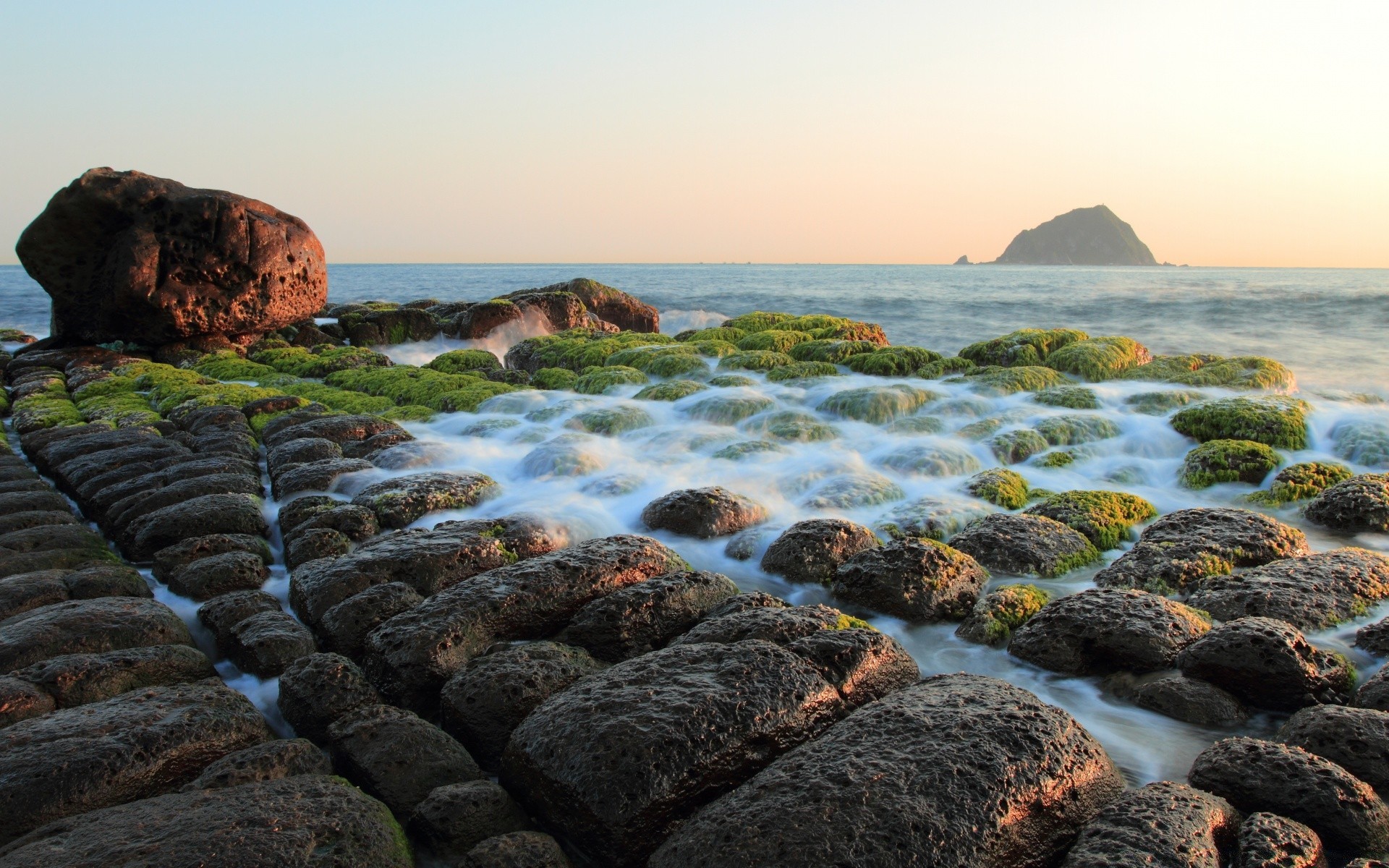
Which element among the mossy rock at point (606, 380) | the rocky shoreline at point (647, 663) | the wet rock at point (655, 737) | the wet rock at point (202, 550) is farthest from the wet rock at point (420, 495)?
the mossy rock at point (606, 380)

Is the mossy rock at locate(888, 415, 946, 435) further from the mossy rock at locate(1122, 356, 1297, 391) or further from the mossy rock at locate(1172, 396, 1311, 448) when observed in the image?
the mossy rock at locate(1122, 356, 1297, 391)

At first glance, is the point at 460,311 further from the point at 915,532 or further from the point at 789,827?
the point at 789,827

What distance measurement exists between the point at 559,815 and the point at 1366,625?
15.9 feet

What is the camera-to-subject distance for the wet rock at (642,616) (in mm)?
4828

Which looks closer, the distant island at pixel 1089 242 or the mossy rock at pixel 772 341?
the mossy rock at pixel 772 341

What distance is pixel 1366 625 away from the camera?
5102mm

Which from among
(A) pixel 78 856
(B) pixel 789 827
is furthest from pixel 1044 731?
(A) pixel 78 856

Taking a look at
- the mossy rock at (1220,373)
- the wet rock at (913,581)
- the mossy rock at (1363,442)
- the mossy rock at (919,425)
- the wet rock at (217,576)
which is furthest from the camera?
the mossy rock at (1220,373)

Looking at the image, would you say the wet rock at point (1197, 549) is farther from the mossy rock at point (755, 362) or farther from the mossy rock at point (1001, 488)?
the mossy rock at point (755, 362)

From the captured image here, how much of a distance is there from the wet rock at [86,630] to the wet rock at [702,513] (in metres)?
3.51

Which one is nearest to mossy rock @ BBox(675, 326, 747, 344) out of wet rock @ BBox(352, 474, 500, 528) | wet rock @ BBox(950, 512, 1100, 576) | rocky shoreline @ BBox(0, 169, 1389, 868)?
rocky shoreline @ BBox(0, 169, 1389, 868)

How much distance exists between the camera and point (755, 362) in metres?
14.1

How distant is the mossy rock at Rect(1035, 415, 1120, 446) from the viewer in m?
9.71

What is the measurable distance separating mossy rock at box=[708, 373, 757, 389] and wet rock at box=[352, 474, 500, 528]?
505 centimetres
